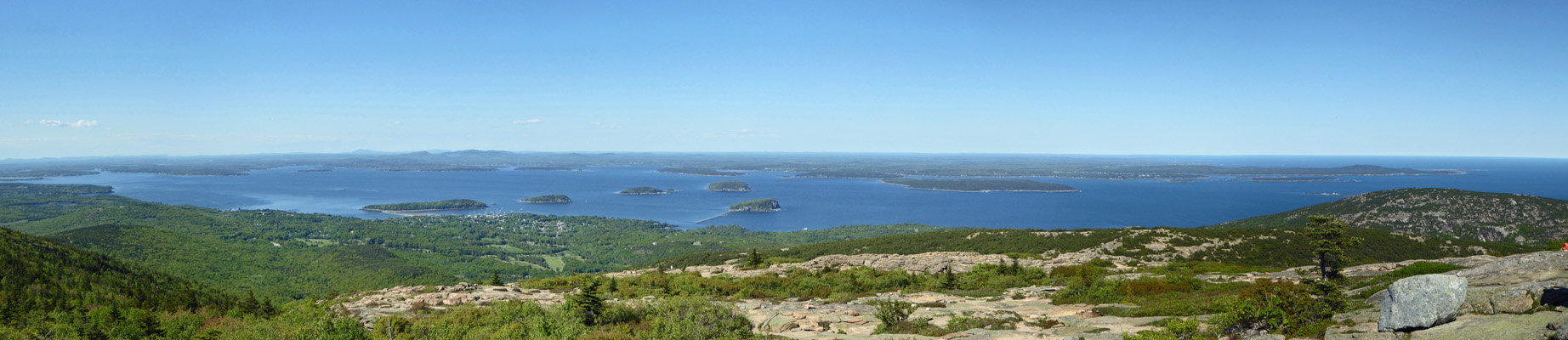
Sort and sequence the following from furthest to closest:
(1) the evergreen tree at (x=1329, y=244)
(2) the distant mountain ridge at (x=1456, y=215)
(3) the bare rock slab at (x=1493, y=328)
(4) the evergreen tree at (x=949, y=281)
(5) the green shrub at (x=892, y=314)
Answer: (2) the distant mountain ridge at (x=1456, y=215) < (4) the evergreen tree at (x=949, y=281) < (1) the evergreen tree at (x=1329, y=244) < (5) the green shrub at (x=892, y=314) < (3) the bare rock slab at (x=1493, y=328)

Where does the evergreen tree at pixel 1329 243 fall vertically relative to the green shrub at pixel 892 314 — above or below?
above

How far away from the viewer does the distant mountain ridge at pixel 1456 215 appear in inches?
3750

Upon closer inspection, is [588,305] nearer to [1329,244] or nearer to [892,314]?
[892,314]

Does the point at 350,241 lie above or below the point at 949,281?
below

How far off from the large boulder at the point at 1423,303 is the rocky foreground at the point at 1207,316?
2cm

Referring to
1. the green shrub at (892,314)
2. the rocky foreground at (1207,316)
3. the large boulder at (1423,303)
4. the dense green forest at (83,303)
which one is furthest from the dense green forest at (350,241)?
the large boulder at (1423,303)

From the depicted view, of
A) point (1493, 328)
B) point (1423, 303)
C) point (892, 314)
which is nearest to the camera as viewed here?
point (1493, 328)

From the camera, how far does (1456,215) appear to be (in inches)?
4129

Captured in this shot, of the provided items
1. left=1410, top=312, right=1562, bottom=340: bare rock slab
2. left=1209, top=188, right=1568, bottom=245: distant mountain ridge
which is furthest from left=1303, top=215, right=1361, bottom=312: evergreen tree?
left=1209, top=188, right=1568, bottom=245: distant mountain ridge

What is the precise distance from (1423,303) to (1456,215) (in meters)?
141

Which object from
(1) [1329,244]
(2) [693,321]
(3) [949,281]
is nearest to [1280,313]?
(2) [693,321]

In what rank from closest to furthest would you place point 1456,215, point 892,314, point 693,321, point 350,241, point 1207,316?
point 1207,316 < point 693,321 < point 892,314 < point 1456,215 < point 350,241

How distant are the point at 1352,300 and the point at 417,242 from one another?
153 metres

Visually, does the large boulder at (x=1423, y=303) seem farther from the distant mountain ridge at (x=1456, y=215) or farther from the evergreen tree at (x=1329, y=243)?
the distant mountain ridge at (x=1456, y=215)
